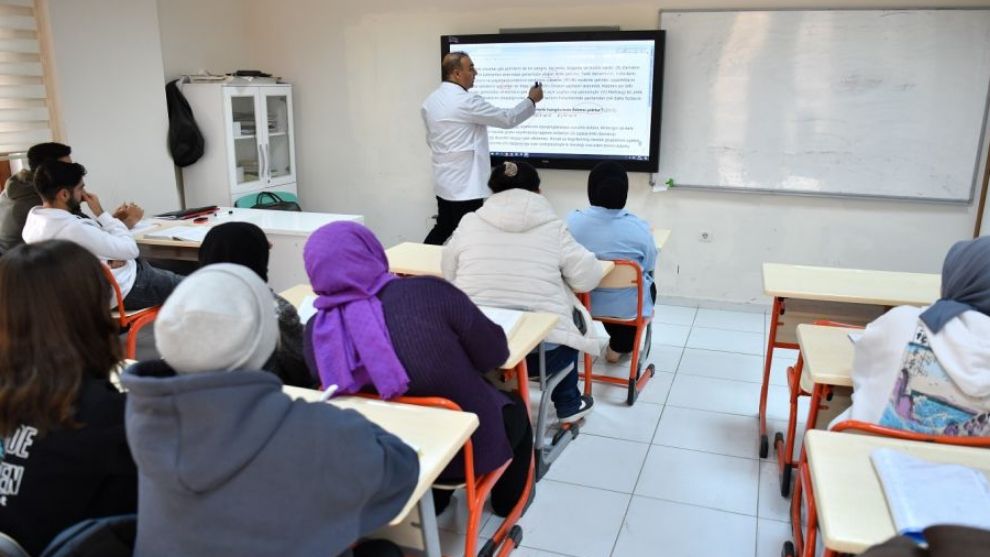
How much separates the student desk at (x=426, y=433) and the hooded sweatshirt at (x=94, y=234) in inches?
77.2

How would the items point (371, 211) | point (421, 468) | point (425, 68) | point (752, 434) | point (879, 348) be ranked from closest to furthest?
point (421, 468), point (879, 348), point (752, 434), point (425, 68), point (371, 211)

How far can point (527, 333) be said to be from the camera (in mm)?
2395

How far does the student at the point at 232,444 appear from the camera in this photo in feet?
3.53

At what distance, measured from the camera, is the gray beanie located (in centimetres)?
109

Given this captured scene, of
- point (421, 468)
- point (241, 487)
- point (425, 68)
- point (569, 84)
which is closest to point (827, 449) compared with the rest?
point (421, 468)

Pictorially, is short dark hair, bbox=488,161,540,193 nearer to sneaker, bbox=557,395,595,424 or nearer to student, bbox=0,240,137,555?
sneaker, bbox=557,395,595,424

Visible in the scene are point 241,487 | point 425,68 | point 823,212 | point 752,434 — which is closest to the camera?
point 241,487

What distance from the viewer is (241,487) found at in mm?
1146

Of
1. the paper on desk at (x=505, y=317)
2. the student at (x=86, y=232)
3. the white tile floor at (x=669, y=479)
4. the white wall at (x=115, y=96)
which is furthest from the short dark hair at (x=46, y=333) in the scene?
the white wall at (x=115, y=96)

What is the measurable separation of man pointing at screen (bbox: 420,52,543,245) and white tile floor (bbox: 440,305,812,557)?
1636mm

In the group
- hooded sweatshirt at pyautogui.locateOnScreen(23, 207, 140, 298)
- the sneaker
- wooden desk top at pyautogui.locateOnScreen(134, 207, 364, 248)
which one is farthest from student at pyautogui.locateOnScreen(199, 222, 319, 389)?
wooden desk top at pyautogui.locateOnScreen(134, 207, 364, 248)

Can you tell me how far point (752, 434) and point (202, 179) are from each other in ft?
13.6

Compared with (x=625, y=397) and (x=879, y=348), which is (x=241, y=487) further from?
(x=625, y=397)

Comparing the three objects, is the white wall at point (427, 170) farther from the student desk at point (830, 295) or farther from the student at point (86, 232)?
the student at point (86, 232)
